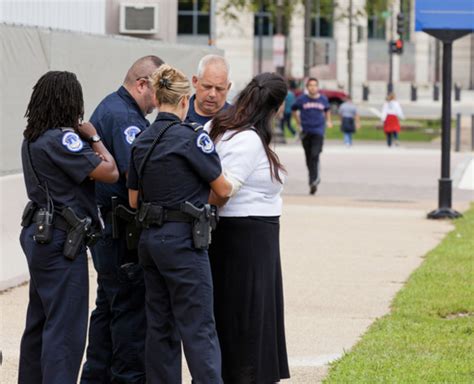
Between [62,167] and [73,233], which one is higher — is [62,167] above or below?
above

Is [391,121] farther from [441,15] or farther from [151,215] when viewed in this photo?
[151,215]

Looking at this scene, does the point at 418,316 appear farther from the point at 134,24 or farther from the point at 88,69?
the point at 134,24

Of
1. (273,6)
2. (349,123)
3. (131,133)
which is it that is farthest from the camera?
(273,6)

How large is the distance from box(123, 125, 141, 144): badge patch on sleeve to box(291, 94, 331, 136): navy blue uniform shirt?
42.5 feet

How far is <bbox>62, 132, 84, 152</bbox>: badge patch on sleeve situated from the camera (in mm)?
6117

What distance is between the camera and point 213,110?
7043 millimetres

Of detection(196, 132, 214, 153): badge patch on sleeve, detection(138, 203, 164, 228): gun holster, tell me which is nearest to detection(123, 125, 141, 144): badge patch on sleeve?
detection(138, 203, 164, 228): gun holster

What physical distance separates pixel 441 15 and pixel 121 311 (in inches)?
442

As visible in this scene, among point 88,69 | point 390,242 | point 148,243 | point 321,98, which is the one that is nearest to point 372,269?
point 390,242

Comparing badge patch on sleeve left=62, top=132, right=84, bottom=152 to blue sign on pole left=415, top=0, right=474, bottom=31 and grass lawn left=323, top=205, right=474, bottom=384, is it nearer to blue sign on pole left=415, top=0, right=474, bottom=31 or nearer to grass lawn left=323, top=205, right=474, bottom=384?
grass lawn left=323, top=205, right=474, bottom=384

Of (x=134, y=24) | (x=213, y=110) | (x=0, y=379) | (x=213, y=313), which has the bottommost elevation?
(x=0, y=379)

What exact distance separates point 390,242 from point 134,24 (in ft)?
12.8

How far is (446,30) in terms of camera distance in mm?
16984

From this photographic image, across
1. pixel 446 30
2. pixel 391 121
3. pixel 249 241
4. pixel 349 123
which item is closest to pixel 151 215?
pixel 249 241
